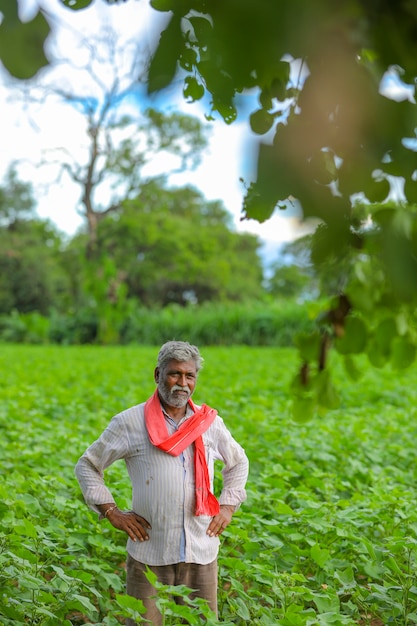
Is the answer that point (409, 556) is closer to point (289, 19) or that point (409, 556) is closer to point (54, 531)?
point (54, 531)

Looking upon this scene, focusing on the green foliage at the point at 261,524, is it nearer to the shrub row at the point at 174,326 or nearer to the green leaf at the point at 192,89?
the green leaf at the point at 192,89

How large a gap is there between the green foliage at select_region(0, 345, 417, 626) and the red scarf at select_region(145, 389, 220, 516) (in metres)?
0.30

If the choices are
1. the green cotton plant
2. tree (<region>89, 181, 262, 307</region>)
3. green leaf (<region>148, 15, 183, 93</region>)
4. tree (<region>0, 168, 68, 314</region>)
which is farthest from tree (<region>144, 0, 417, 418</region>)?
tree (<region>0, 168, 68, 314</region>)

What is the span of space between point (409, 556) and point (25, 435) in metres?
3.40

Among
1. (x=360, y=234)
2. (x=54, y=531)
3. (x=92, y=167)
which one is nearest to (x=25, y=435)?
(x=54, y=531)

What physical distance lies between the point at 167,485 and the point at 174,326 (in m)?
20.6

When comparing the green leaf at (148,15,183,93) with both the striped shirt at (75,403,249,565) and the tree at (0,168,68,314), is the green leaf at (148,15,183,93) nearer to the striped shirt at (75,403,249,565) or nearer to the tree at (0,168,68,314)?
the striped shirt at (75,403,249,565)

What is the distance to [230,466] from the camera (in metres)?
3.02

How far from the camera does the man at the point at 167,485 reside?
110 inches

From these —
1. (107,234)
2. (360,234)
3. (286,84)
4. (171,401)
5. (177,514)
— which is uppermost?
(107,234)

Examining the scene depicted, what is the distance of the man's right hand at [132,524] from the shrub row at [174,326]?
56.5 ft

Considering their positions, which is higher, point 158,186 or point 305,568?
point 158,186

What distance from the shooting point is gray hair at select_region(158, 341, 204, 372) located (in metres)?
2.88

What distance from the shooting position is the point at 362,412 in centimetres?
841
